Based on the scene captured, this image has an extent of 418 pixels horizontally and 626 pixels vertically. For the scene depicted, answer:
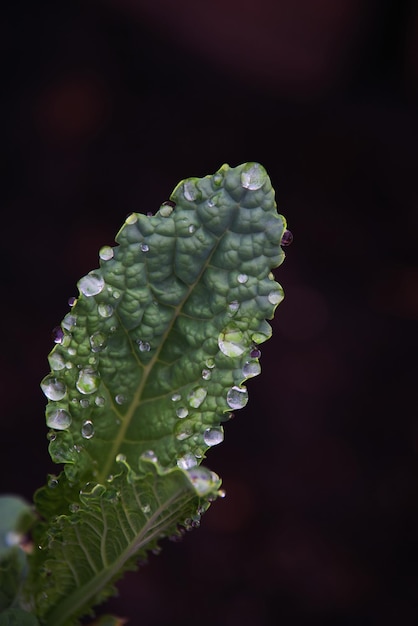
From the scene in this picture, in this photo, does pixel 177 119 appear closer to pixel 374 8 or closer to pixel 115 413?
pixel 374 8

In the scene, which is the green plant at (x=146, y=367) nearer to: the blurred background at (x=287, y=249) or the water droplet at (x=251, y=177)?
the water droplet at (x=251, y=177)

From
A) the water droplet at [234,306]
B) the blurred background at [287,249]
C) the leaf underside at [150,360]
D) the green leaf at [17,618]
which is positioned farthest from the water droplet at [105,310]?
the blurred background at [287,249]

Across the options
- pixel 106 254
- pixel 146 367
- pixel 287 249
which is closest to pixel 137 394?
pixel 146 367

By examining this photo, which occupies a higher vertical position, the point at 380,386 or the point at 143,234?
the point at 380,386

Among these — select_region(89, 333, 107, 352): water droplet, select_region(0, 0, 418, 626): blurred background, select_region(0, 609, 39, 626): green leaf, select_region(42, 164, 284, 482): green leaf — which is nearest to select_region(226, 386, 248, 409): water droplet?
select_region(42, 164, 284, 482): green leaf

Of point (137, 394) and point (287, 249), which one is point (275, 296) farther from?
point (287, 249)

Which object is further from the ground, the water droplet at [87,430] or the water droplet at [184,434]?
the water droplet at [184,434]

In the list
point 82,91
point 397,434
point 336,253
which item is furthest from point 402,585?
point 82,91
